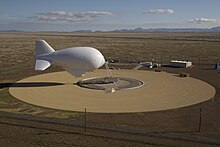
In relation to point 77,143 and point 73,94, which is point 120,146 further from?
point 73,94

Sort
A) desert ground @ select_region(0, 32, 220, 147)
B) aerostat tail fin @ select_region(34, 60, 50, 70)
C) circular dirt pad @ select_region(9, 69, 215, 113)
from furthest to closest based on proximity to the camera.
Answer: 1. aerostat tail fin @ select_region(34, 60, 50, 70)
2. circular dirt pad @ select_region(9, 69, 215, 113)
3. desert ground @ select_region(0, 32, 220, 147)

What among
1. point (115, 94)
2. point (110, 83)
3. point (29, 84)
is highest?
point (110, 83)

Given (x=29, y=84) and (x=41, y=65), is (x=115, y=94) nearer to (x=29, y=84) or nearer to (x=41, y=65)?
(x=41, y=65)

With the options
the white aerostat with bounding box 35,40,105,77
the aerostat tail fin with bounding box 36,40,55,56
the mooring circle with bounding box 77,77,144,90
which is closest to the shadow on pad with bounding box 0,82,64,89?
the white aerostat with bounding box 35,40,105,77

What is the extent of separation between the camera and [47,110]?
35312 millimetres

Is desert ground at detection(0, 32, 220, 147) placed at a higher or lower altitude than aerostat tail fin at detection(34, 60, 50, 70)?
lower

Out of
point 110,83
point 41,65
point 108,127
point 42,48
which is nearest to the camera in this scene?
point 108,127

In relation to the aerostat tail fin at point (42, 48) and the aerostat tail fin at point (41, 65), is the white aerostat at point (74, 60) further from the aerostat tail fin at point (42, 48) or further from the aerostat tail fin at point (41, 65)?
the aerostat tail fin at point (42, 48)

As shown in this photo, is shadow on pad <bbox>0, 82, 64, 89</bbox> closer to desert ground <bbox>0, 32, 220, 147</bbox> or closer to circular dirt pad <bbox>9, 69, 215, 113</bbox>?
circular dirt pad <bbox>9, 69, 215, 113</bbox>

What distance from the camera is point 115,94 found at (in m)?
42.7

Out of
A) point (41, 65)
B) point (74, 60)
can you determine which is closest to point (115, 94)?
point (74, 60)

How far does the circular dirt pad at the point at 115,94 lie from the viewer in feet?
121

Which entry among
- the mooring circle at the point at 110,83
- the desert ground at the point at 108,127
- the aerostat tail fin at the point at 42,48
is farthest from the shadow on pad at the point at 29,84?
the desert ground at the point at 108,127

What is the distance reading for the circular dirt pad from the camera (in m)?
36.8
